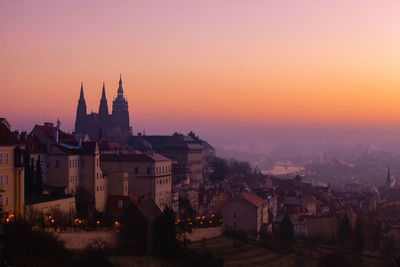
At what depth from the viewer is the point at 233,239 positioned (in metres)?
51.8

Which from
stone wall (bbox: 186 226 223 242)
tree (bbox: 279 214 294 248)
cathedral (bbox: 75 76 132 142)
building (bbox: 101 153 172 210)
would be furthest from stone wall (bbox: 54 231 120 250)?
cathedral (bbox: 75 76 132 142)

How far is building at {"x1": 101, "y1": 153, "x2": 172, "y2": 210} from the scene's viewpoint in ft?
172

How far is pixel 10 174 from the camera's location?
115 ft

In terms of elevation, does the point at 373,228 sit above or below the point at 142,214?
below

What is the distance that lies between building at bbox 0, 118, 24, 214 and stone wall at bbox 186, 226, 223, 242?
14.0 m

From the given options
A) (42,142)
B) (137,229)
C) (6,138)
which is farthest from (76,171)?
(6,138)

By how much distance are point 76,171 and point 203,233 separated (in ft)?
37.1

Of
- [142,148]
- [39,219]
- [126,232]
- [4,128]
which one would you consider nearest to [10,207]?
[39,219]

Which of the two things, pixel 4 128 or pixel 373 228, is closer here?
pixel 4 128

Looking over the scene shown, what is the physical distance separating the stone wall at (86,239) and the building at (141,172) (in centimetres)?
1421

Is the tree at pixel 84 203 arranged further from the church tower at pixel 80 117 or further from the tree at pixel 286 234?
the church tower at pixel 80 117

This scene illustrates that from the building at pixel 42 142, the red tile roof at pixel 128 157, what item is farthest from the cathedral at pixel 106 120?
the building at pixel 42 142

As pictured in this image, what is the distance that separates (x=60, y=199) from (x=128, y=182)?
1303cm

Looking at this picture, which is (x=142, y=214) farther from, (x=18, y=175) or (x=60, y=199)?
(x=18, y=175)
